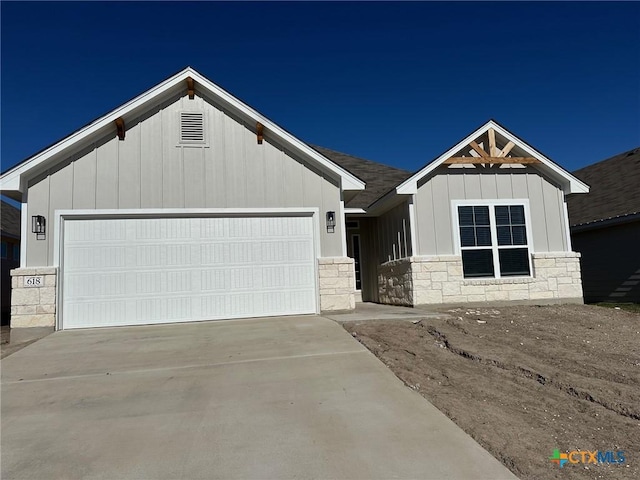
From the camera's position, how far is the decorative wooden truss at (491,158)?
11383 millimetres

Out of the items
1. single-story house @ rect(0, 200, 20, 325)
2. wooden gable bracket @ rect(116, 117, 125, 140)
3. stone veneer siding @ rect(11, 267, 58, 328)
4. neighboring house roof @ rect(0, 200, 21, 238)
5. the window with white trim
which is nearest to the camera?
stone veneer siding @ rect(11, 267, 58, 328)

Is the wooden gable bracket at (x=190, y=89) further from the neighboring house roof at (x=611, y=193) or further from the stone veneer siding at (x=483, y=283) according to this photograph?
the neighboring house roof at (x=611, y=193)

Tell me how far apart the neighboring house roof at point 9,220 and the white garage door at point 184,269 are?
9.09 m

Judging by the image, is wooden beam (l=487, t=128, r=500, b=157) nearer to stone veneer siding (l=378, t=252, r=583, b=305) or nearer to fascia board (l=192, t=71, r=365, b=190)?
stone veneer siding (l=378, t=252, r=583, b=305)

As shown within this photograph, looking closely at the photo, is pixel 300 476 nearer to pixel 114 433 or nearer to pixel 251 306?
pixel 114 433

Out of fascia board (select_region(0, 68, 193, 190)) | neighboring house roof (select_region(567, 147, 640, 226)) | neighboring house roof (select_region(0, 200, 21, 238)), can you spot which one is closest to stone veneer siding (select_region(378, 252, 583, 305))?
neighboring house roof (select_region(567, 147, 640, 226))

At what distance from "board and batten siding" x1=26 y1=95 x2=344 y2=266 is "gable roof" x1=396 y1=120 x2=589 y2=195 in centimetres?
227

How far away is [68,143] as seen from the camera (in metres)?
8.91

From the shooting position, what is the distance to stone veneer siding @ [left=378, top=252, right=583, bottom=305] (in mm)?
10961

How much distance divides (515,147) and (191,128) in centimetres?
856

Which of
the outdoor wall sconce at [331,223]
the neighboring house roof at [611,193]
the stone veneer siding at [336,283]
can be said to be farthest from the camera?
the neighboring house roof at [611,193]

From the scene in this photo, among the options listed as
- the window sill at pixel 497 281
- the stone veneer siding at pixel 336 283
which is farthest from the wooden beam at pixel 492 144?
the stone veneer siding at pixel 336 283

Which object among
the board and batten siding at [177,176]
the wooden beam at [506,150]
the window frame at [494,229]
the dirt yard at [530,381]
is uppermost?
the wooden beam at [506,150]

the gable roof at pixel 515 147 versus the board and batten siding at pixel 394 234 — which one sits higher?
the gable roof at pixel 515 147
